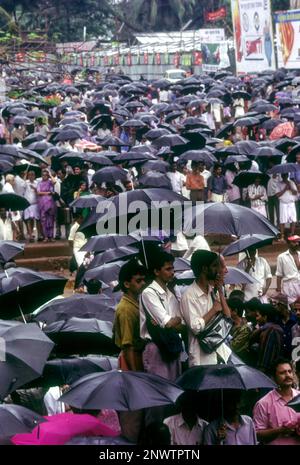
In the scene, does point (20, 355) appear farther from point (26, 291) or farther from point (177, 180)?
point (177, 180)

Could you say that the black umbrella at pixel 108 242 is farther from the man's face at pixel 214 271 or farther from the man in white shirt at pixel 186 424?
the man in white shirt at pixel 186 424

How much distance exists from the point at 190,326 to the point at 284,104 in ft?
70.4

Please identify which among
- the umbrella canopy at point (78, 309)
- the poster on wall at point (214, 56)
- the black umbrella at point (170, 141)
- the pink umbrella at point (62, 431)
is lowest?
the poster on wall at point (214, 56)

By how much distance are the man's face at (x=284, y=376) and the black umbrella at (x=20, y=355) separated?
144cm

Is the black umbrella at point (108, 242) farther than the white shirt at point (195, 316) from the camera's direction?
Yes

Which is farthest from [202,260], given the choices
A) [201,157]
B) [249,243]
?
[201,157]

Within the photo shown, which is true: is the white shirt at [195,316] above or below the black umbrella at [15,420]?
above

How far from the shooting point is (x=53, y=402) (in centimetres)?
909

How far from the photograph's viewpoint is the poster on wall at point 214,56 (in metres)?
46.6

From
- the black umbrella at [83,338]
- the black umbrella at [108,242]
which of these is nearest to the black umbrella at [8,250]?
the black umbrella at [108,242]

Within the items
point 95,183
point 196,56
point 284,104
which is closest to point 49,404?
point 95,183

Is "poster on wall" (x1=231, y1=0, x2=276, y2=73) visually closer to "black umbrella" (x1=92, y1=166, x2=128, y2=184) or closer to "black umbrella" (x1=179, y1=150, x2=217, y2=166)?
"black umbrella" (x1=179, y1=150, x2=217, y2=166)

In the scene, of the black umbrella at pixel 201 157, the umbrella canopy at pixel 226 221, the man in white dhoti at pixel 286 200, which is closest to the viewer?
the umbrella canopy at pixel 226 221
